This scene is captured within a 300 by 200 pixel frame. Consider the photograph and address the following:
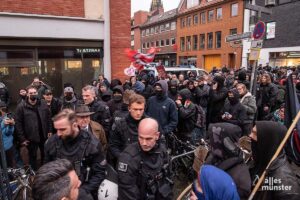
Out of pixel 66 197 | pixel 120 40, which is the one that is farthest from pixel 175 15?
pixel 66 197

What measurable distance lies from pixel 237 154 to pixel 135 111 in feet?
5.00

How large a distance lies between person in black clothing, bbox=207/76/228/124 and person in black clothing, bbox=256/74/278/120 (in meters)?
1.46

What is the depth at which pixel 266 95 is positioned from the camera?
721 centimetres

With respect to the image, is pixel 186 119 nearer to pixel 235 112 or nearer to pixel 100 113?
pixel 235 112

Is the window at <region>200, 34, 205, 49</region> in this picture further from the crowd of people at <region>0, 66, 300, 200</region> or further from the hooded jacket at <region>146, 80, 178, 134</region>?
the hooded jacket at <region>146, 80, 178, 134</region>

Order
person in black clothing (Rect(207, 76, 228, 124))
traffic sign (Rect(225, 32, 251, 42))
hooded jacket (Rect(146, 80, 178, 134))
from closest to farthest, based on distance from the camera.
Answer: hooded jacket (Rect(146, 80, 178, 134))
person in black clothing (Rect(207, 76, 228, 124))
traffic sign (Rect(225, 32, 251, 42))

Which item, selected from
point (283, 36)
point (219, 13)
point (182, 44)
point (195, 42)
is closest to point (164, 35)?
point (182, 44)

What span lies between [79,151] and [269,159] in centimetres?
188

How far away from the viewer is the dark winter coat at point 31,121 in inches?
190

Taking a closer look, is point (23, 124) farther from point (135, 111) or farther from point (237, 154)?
point (237, 154)

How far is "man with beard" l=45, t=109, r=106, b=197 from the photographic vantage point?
2691mm

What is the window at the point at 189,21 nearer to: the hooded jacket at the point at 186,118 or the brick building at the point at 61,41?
the brick building at the point at 61,41

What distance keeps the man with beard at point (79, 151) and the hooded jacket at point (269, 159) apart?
5.23 feet

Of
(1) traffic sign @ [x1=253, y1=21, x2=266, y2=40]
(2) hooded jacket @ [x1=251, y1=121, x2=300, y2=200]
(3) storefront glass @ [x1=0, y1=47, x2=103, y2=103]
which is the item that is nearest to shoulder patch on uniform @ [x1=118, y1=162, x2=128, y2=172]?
(2) hooded jacket @ [x1=251, y1=121, x2=300, y2=200]
